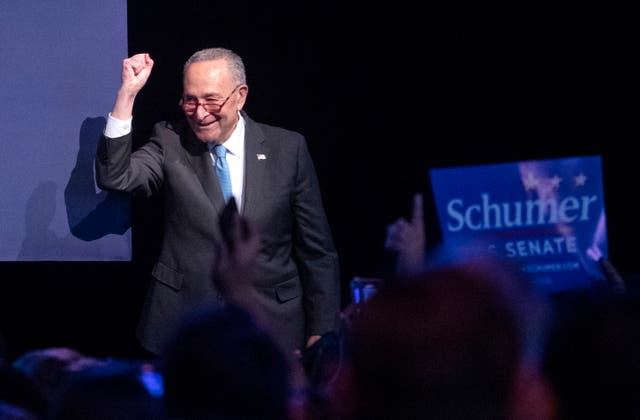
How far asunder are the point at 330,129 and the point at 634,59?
4.79 ft

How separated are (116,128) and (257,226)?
552 millimetres

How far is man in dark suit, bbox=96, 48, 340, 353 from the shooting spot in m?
3.13

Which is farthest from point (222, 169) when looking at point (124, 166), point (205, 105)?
point (124, 166)

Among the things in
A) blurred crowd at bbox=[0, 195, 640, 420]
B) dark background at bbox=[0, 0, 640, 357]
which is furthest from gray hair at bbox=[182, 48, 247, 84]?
blurred crowd at bbox=[0, 195, 640, 420]

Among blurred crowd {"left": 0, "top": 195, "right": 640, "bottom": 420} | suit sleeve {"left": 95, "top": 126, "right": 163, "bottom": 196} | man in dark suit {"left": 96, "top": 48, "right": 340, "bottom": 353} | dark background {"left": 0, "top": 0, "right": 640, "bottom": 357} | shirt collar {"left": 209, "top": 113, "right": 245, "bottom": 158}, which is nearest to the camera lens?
blurred crowd {"left": 0, "top": 195, "right": 640, "bottom": 420}

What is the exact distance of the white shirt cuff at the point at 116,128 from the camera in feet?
9.91

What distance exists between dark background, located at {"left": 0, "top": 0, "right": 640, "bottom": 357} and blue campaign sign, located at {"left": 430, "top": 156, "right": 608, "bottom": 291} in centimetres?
11

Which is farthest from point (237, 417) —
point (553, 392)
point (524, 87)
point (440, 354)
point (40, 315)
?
point (524, 87)

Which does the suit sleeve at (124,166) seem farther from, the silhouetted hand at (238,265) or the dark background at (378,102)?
the silhouetted hand at (238,265)

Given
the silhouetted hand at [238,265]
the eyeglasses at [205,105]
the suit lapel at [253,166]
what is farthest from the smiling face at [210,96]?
A: the silhouetted hand at [238,265]

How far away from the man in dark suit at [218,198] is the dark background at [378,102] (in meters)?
0.87

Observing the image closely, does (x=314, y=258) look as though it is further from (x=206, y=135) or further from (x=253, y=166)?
(x=206, y=135)

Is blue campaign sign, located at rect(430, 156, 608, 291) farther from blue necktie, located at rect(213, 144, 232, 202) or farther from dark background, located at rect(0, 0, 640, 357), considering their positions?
blue necktie, located at rect(213, 144, 232, 202)

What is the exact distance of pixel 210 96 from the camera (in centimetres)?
314
